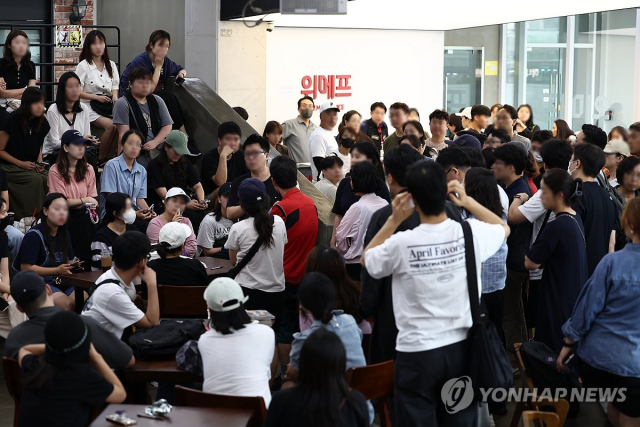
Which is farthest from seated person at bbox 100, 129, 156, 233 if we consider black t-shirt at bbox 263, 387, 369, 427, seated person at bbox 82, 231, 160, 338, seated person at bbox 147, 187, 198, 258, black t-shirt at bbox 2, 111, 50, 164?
black t-shirt at bbox 263, 387, 369, 427

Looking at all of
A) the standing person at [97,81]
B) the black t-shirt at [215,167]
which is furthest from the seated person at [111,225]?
the standing person at [97,81]

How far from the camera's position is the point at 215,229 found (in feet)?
23.7

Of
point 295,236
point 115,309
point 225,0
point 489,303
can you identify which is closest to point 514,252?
point 489,303

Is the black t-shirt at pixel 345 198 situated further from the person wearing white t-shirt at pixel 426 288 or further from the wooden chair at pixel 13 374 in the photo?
the wooden chair at pixel 13 374

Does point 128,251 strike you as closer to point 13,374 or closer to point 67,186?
point 13,374

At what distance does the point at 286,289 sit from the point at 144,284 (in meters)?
1.14

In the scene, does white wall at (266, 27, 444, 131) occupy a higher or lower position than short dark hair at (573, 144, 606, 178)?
higher

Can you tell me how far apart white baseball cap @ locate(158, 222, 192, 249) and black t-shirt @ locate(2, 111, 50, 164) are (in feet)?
9.98

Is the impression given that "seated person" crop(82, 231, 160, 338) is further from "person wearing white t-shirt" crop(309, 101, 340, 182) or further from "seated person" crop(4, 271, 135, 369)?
"person wearing white t-shirt" crop(309, 101, 340, 182)

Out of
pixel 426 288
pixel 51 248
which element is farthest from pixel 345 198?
pixel 426 288

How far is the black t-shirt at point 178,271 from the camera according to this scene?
5703mm

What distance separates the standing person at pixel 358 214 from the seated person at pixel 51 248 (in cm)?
208

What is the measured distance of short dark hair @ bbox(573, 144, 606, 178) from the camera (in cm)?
591

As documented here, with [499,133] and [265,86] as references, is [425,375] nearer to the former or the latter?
[499,133]
